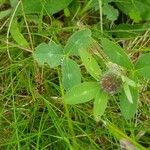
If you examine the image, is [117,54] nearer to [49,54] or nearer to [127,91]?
[127,91]

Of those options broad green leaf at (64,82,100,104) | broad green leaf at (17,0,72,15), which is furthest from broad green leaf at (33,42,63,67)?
broad green leaf at (17,0,72,15)

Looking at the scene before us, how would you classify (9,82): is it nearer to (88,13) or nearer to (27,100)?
(27,100)

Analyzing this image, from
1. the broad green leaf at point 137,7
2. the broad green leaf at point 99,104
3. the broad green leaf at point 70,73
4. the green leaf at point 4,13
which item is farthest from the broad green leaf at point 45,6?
the broad green leaf at point 99,104

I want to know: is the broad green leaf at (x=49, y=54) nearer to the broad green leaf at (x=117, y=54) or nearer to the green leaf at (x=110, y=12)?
the broad green leaf at (x=117, y=54)

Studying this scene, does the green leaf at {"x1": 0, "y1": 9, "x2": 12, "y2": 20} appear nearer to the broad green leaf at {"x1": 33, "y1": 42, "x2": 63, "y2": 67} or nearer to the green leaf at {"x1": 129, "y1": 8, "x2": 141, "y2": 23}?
the broad green leaf at {"x1": 33, "y1": 42, "x2": 63, "y2": 67}

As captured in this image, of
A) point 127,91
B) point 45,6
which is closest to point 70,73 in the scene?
point 127,91
